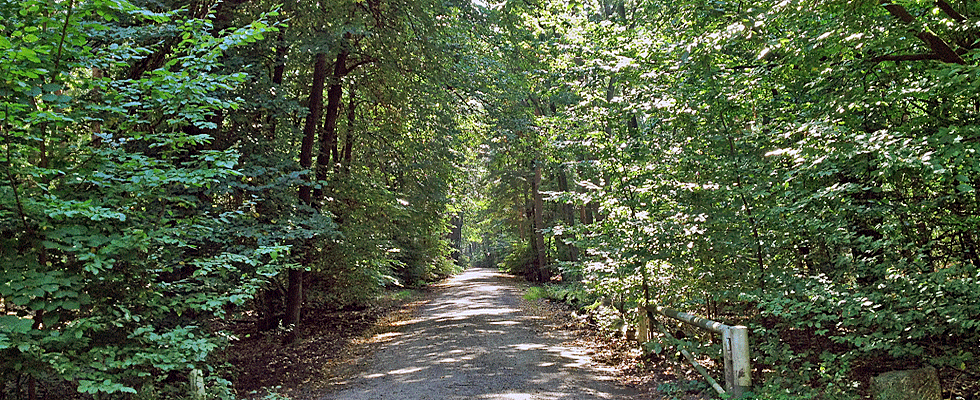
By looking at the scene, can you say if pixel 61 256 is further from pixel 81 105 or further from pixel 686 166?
pixel 686 166

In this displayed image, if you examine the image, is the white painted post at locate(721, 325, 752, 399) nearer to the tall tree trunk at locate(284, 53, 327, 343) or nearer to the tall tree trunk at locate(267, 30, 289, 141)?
the tall tree trunk at locate(267, 30, 289, 141)

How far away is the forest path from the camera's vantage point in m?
7.06

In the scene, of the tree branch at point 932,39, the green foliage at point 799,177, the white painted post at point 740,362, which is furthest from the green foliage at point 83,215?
the tree branch at point 932,39

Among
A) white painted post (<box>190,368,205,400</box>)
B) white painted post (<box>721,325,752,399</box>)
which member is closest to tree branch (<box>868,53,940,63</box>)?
white painted post (<box>721,325,752,399</box>)

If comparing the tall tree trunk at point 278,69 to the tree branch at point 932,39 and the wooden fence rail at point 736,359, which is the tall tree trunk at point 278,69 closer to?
the wooden fence rail at point 736,359

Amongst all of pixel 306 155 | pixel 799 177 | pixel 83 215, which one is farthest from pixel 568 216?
pixel 83 215

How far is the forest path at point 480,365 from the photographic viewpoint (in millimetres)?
7060

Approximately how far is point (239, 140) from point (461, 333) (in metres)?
5.82

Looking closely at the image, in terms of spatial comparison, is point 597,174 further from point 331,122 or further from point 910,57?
point 331,122

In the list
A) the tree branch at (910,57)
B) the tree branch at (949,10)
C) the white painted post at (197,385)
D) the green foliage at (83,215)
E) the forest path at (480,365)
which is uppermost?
the tree branch at (949,10)

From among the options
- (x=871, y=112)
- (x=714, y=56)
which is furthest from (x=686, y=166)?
(x=871, y=112)

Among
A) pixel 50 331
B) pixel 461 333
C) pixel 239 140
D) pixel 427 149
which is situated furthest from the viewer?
pixel 427 149

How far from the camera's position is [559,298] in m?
17.6

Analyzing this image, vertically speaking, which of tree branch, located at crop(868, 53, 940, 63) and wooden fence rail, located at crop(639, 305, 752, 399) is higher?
tree branch, located at crop(868, 53, 940, 63)
